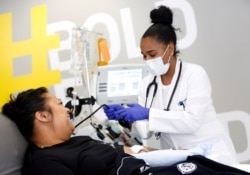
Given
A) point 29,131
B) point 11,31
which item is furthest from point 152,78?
point 11,31

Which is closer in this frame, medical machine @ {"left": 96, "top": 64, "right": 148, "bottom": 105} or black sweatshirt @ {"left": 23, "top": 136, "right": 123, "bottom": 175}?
black sweatshirt @ {"left": 23, "top": 136, "right": 123, "bottom": 175}

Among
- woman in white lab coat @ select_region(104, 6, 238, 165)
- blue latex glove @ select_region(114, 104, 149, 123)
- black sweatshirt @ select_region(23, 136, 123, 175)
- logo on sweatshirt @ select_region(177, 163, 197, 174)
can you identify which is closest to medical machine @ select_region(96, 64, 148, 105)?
woman in white lab coat @ select_region(104, 6, 238, 165)

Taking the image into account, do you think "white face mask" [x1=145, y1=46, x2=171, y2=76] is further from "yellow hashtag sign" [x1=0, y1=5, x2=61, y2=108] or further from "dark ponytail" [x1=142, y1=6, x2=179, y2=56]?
"yellow hashtag sign" [x1=0, y1=5, x2=61, y2=108]

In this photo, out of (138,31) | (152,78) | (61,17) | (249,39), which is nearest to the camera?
(152,78)

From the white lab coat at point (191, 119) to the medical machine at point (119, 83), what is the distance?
0.39 metres

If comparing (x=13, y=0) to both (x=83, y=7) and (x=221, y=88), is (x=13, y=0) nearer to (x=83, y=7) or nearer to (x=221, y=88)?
(x=83, y=7)

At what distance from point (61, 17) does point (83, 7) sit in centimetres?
26

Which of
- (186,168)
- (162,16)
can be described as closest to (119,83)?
(162,16)

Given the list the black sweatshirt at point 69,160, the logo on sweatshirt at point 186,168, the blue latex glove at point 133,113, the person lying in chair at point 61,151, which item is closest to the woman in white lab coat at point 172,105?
the blue latex glove at point 133,113

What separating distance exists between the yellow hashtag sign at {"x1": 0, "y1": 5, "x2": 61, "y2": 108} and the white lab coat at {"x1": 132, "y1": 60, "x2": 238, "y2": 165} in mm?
1835

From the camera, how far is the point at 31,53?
3.41 metres

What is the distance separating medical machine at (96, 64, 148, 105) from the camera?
2217mm

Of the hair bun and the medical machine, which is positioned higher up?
the hair bun

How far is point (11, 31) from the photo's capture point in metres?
3.50
